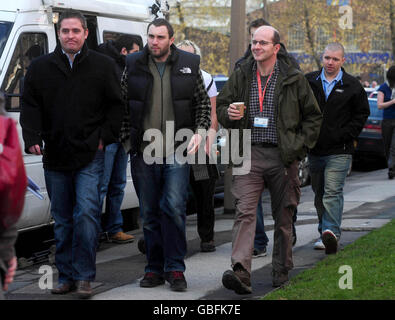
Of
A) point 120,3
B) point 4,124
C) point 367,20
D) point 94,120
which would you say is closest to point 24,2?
point 120,3

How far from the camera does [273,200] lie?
6719 mm

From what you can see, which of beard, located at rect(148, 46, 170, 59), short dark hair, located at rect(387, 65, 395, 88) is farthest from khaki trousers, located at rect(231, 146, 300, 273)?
short dark hair, located at rect(387, 65, 395, 88)

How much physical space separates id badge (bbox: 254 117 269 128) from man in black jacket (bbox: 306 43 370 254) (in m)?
1.75

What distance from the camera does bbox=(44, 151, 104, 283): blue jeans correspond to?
20.8 feet

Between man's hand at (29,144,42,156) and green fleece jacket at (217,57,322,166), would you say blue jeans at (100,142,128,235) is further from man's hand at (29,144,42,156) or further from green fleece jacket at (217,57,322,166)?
man's hand at (29,144,42,156)

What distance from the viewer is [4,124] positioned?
3309mm

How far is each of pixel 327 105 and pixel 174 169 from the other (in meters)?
2.18

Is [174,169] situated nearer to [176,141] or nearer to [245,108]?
[176,141]

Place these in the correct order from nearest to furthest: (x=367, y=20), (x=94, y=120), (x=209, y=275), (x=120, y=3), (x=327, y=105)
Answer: (x=94, y=120) → (x=209, y=275) → (x=327, y=105) → (x=120, y=3) → (x=367, y=20)

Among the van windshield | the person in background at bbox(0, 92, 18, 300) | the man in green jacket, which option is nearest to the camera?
the person in background at bbox(0, 92, 18, 300)

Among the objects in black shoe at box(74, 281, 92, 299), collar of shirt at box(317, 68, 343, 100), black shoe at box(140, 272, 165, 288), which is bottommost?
black shoe at box(140, 272, 165, 288)

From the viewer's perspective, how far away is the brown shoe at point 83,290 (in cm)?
627

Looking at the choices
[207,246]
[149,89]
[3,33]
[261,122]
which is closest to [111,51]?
[3,33]

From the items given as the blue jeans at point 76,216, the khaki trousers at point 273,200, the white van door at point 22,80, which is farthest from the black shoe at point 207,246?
the blue jeans at point 76,216
